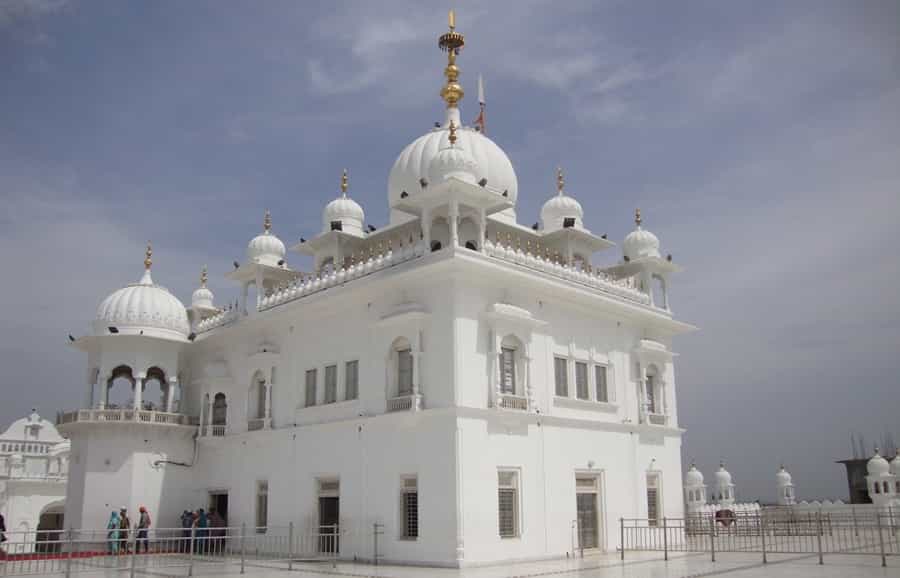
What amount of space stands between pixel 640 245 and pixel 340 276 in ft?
32.6

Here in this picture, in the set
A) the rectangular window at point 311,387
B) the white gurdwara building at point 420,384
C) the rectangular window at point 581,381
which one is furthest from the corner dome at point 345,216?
the rectangular window at point 581,381

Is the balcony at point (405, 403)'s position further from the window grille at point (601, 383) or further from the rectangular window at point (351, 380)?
the window grille at point (601, 383)

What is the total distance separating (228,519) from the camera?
76.5 ft

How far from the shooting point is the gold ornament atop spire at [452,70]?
84.5 feet

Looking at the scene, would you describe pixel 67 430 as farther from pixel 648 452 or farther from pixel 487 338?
pixel 648 452

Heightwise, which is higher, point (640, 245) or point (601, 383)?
point (640, 245)

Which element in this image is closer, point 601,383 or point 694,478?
point 601,383

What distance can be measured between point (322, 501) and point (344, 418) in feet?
7.60

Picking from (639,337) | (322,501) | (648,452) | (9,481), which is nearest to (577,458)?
(648,452)

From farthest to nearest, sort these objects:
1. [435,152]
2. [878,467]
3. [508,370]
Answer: [878,467]
[435,152]
[508,370]

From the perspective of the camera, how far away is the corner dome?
24.7 m

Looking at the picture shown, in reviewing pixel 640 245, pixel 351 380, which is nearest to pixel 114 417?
pixel 351 380

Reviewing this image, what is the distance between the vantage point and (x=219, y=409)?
983 inches

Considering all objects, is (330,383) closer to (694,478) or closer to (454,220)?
(454,220)
